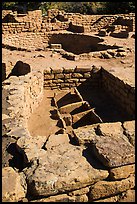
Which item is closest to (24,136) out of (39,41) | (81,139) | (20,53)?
(81,139)

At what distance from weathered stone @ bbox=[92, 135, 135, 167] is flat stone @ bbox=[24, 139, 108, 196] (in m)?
0.16

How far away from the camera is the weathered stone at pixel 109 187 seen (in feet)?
11.7

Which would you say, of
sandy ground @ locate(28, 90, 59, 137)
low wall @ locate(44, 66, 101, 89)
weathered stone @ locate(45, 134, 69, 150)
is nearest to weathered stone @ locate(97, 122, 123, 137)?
weathered stone @ locate(45, 134, 69, 150)

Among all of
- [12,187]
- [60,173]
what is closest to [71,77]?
[60,173]

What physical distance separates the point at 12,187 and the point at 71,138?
1267 mm

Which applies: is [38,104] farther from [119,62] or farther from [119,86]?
[119,62]

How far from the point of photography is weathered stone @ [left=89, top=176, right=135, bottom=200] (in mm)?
3559

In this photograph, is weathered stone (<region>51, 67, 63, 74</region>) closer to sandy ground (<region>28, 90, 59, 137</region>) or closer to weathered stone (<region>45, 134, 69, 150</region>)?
sandy ground (<region>28, 90, 59, 137</region>)

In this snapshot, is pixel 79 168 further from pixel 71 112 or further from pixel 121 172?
pixel 71 112

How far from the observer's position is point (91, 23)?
1975 cm

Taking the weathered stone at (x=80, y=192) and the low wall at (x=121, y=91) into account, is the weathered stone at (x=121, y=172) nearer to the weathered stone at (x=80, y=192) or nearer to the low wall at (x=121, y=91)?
the weathered stone at (x=80, y=192)

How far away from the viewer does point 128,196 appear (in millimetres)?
3795

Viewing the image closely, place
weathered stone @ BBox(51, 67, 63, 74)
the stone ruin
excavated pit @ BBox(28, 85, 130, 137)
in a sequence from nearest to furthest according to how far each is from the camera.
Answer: the stone ruin → excavated pit @ BBox(28, 85, 130, 137) → weathered stone @ BBox(51, 67, 63, 74)

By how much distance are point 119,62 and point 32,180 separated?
820 centimetres
